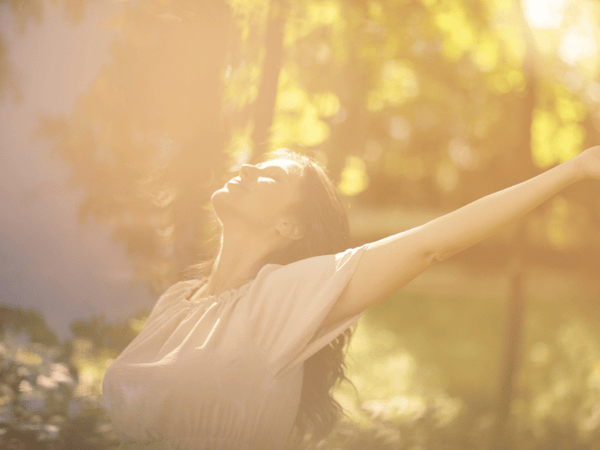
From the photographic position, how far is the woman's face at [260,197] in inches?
64.1

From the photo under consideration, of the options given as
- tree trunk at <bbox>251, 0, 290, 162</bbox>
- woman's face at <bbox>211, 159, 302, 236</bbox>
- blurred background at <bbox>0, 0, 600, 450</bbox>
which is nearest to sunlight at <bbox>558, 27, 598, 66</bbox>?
blurred background at <bbox>0, 0, 600, 450</bbox>

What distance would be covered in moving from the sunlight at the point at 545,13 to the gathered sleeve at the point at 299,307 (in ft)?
5.71

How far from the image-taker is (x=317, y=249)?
1.72m

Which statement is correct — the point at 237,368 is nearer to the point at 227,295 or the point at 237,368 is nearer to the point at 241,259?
the point at 227,295

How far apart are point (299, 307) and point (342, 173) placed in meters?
1.01

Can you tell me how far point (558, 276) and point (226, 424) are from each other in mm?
1904

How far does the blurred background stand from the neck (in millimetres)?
428

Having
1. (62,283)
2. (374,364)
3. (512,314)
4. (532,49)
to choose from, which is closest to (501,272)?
(512,314)

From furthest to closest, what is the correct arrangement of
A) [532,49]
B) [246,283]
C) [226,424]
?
1. [532,49]
2. [246,283]
3. [226,424]

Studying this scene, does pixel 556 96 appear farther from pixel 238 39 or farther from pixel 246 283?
pixel 246 283

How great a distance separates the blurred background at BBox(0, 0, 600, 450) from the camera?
210 cm

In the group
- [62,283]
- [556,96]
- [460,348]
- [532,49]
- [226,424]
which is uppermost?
[532,49]

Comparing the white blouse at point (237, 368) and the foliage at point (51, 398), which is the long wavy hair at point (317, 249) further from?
the foliage at point (51, 398)

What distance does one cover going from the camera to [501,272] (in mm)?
2479
